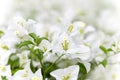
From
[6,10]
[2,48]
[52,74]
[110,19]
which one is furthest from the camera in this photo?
[6,10]

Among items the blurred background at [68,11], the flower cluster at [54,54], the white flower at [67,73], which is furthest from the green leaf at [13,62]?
the blurred background at [68,11]

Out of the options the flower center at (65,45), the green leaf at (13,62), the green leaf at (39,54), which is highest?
the flower center at (65,45)

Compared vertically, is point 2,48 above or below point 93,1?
below

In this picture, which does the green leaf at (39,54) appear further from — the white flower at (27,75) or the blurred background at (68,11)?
the blurred background at (68,11)

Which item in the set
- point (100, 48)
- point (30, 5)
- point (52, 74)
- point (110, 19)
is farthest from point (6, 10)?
point (52, 74)

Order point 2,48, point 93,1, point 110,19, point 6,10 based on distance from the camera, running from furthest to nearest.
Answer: point 93,1 < point 6,10 < point 110,19 < point 2,48

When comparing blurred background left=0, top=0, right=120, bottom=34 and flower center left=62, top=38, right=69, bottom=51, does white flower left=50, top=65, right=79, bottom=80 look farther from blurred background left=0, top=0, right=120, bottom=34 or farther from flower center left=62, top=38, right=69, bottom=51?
blurred background left=0, top=0, right=120, bottom=34

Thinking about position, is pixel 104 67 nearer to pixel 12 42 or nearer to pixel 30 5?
pixel 12 42
